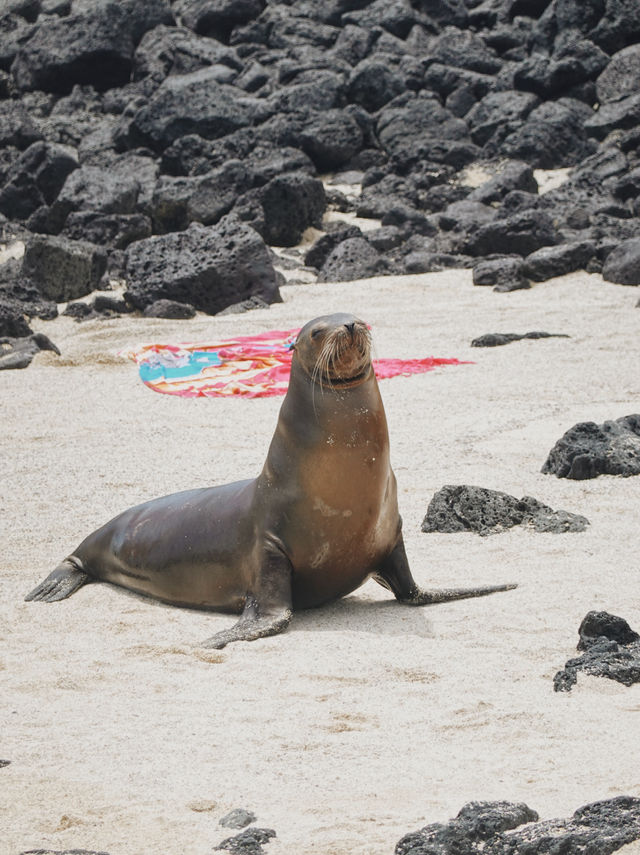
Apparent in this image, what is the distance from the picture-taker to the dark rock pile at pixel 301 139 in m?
15.8

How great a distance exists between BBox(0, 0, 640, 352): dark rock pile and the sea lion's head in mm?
9613

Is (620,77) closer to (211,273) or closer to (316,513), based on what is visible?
(211,273)

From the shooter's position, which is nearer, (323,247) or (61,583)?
(61,583)

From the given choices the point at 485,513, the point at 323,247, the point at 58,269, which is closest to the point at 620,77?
the point at 323,247

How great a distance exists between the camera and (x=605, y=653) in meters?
3.87

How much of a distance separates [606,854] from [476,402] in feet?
21.9

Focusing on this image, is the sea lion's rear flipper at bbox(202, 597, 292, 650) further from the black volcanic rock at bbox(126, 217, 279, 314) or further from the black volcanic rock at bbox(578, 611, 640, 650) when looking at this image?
the black volcanic rock at bbox(126, 217, 279, 314)

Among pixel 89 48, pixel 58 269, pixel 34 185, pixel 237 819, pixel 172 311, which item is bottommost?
pixel 237 819

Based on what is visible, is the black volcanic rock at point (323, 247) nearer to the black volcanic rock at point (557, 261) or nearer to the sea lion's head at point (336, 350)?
the black volcanic rock at point (557, 261)

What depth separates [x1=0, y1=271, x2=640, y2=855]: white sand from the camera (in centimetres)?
291

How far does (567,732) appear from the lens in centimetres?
332

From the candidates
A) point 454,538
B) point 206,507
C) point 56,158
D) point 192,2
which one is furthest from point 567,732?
point 192,2

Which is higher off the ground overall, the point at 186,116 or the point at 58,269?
the point at 186,116

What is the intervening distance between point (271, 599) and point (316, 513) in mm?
364
